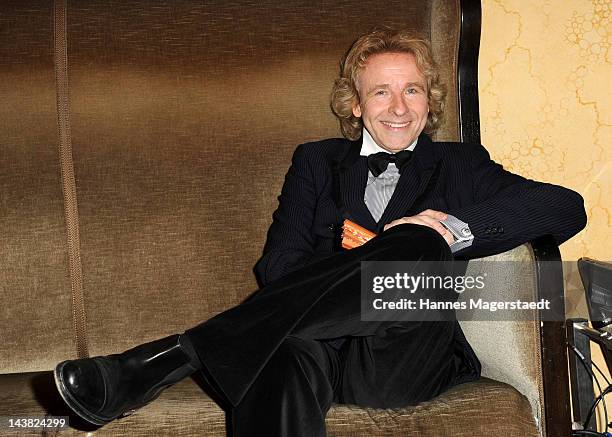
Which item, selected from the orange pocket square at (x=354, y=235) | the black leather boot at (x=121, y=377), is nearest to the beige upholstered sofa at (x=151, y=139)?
the orange pocket square at (x=354, y=235)

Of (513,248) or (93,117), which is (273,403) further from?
(93,117)

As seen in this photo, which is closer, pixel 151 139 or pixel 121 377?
pixel 121 377

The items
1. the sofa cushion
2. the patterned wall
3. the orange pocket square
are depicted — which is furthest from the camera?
the patterned wall

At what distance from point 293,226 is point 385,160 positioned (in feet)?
0.98

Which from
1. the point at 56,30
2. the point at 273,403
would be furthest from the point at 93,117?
the point at 273,403

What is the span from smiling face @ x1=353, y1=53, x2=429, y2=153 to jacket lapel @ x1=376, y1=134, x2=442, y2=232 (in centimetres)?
5

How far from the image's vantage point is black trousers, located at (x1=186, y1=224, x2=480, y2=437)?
59.1 inches

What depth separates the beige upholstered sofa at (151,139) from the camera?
2201mm

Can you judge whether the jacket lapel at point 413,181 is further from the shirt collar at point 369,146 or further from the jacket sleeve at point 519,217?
the jacket sleeve at point 519,217

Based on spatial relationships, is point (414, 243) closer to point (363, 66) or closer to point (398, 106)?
point (398, 106)

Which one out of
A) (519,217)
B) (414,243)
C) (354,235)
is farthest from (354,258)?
(519,217)

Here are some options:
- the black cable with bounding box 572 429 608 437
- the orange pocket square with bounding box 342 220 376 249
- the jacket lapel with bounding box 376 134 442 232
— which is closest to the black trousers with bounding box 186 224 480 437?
the orange pocket square with bounding box 342 220 376 249

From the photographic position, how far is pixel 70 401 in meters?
1.46

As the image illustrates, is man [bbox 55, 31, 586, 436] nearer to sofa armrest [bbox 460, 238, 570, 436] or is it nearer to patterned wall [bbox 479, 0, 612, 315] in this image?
sofa armrest [bbox 460, 238, 570, 436]
